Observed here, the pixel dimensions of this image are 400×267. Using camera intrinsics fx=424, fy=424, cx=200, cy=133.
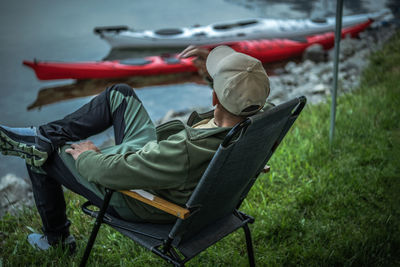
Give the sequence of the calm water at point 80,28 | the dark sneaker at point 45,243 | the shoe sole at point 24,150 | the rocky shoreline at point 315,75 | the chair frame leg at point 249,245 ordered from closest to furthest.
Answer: the shoe sole at point 24,150 → the chair frame leg at point 249,245 → the dark sneaker at point 45,243 → the rocky shoreline at point 315,75 → the calm water at point 80,28

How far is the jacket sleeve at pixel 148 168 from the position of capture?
1.58 metres

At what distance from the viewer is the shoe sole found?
189 centimetres

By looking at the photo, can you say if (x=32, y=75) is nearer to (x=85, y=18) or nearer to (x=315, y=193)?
(x=85, y=18)

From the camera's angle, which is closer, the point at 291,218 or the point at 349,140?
the point at 291,218

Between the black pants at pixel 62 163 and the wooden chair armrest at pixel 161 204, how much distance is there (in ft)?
1.02

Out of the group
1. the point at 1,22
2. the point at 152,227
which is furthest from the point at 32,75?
the point at 152,227

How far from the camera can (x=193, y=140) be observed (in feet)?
5.16

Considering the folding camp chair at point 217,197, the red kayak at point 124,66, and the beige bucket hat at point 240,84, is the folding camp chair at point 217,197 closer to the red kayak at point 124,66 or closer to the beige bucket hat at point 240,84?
the beige bucket hat at point 240,84

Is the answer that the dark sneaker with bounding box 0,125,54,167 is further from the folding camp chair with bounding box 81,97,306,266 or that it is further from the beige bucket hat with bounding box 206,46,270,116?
the beige bucket hat with bounding box 206,46,270,116

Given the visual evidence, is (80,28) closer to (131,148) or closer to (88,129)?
(88,129)

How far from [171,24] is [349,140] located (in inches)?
414

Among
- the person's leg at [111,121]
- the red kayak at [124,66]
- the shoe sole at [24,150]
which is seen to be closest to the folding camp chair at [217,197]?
the shoe sole at [24,150]

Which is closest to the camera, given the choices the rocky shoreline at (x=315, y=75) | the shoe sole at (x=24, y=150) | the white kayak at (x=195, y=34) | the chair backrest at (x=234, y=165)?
the chair backrest at (x=234, y=165)

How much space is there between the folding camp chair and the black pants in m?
0.18
